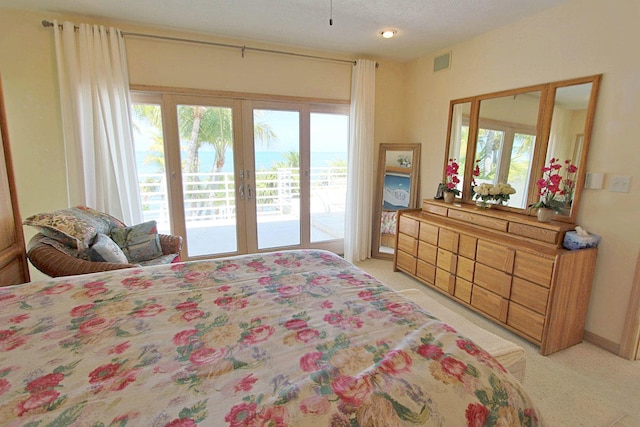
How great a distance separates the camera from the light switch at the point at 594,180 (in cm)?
221

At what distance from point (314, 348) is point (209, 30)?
10.5 ft

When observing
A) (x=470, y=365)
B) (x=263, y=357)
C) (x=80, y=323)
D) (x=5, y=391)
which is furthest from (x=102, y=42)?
(x=470, y=365)

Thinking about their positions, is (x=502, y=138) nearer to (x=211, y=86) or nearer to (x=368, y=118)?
(x=368, y=118)

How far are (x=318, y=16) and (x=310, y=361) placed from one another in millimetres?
2780

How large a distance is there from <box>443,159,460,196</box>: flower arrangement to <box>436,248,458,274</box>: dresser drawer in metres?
0.72

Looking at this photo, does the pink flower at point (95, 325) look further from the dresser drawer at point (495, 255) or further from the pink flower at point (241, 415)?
the dresser drawer at point (495, 255)

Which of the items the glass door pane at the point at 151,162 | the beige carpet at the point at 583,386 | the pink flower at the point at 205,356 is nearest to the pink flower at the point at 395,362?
the pink flower at the point at 205,356

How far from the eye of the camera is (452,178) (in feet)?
11.0

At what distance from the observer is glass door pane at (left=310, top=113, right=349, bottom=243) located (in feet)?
12.6

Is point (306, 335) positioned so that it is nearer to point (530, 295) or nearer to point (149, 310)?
point (149, 310)

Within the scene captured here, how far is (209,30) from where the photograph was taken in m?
3.04

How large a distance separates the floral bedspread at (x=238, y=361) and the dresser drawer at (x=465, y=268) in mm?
1587

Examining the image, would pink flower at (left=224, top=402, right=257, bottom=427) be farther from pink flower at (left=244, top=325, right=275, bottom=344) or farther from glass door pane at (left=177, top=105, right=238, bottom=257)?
glass door pane at (left=177, top=105, right=238, bottom=257)

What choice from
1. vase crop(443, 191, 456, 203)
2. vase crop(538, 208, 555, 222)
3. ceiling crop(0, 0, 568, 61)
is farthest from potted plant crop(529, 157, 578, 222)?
ceiling crop(0, 0, 568, 61)
